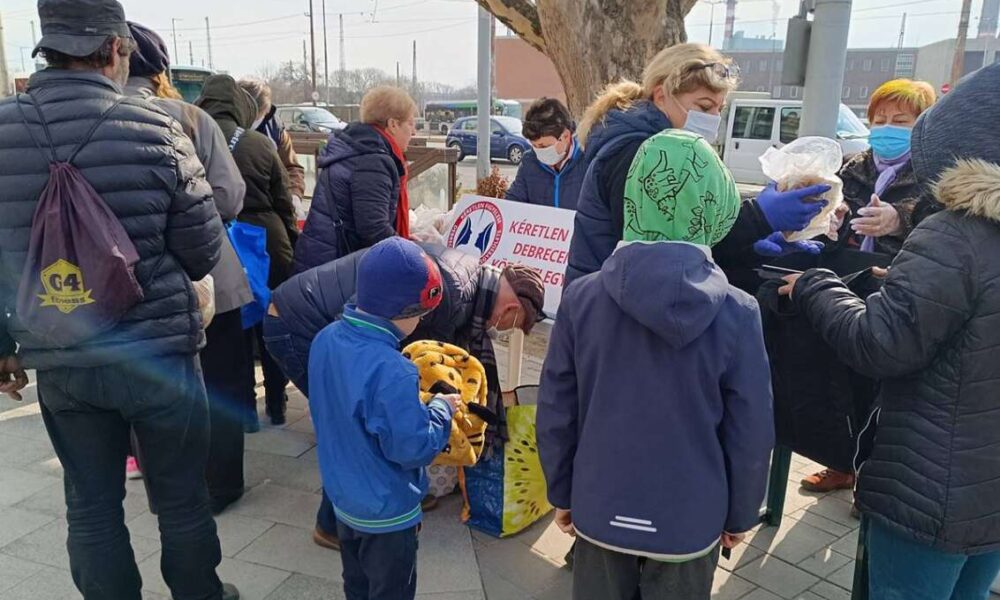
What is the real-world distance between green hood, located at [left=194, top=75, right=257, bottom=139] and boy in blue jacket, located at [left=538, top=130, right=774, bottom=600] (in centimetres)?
248

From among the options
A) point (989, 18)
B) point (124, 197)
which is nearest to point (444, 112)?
point (989, 18)

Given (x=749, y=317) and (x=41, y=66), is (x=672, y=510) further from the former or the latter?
(x=41, y=66)

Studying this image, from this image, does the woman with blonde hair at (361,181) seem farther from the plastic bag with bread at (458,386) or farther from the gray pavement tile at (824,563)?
the gray pavement tile at (824,563)

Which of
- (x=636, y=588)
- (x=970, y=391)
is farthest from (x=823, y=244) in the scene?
(x=636, y=588)

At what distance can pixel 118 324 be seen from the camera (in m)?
2.02

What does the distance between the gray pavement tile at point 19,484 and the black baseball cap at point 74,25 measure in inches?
91.3

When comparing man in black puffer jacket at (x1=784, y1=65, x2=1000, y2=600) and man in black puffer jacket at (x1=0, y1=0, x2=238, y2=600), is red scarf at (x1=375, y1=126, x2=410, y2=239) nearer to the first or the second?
man in black puffer jacket at (x1=0, y1=0, x2=238, y2=600)

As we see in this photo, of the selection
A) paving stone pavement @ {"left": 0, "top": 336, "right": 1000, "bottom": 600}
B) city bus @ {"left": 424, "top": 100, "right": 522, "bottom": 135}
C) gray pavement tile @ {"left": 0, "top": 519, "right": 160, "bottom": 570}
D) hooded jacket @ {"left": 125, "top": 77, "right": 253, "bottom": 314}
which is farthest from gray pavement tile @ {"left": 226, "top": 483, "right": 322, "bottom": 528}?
city bus @ {"left": 424, "top": 100, "right": 522, "bottom": 135}

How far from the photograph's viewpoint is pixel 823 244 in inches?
94.0

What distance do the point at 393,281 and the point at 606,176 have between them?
763 millimetres

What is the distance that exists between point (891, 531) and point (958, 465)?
0.26m

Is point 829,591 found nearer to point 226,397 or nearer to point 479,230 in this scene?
point 479,230

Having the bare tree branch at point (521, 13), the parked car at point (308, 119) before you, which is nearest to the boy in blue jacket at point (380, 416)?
the bare tree branch at point (521, 13)

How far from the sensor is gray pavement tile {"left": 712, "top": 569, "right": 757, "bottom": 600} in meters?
2.65
